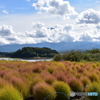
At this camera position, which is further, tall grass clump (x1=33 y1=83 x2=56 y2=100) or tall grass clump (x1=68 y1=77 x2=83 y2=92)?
tall grass clump (x1=68 y1=77 x2=83 y2=92)

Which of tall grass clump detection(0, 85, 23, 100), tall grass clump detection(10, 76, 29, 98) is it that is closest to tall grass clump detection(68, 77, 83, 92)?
tall grass clump detection(10, 76, 29, 98)

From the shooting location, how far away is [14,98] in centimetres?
550

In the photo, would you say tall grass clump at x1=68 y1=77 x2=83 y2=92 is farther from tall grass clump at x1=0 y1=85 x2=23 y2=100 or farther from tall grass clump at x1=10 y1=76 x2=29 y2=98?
tall grass clump at x1=0 y1=85 x2=23 y2=100

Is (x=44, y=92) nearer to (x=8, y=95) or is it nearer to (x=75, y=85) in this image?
(x=8, y=95)

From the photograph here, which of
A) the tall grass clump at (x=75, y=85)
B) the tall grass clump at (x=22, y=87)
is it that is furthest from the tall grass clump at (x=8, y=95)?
the tall grass clump at (x=75, y=85)

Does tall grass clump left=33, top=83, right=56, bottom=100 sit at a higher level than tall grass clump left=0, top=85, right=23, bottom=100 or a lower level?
lower

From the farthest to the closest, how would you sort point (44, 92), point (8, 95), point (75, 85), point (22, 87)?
point (75, 85)
point (22, 87)
point (44, 92)
point (8, 95)

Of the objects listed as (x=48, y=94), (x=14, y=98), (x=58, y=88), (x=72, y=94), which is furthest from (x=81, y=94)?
(x=14, y=98)

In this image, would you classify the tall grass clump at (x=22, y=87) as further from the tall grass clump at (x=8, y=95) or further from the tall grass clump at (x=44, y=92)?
the tall grass clump at (x=8, y=95)

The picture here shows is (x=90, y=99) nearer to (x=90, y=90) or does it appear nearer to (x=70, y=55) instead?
(x=90, y=90)

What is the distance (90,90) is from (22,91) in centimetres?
227

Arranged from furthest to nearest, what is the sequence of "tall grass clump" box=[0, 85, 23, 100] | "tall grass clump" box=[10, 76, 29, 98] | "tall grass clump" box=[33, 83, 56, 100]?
"tall grass clump" box=[10, 76, 29, 98]
"tall grass clump" box=[33, 83, 56, 100]
"tall grass clump" box=[0, 85, 23, 100]

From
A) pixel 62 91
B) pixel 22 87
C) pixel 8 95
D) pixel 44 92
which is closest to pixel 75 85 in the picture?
pixel 62 91

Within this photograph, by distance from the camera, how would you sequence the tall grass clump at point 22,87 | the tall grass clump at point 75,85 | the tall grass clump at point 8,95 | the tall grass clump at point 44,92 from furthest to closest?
1. the tall grass clump at point 75,85
2. the tall grass clump at point 22,87
3. the tall grass clump at point 44,92
4. the tall grass clump at point 8,95
